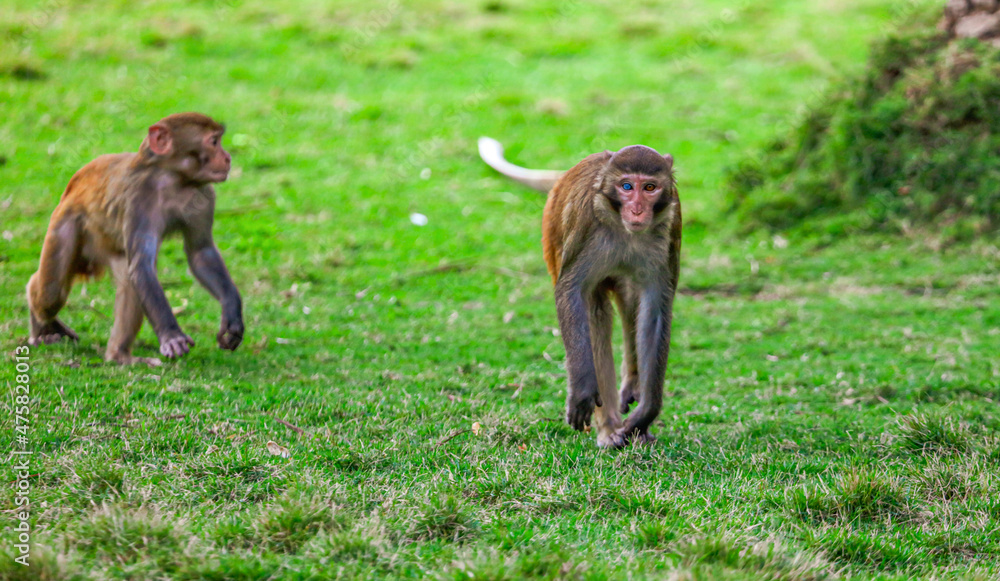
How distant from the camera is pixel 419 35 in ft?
70.1

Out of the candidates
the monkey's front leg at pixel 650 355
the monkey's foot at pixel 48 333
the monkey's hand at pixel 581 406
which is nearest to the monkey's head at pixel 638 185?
the monkey's front leg at pixel 650 355

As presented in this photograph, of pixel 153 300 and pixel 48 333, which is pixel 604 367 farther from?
pixel 48 333

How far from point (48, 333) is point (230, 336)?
149 cm

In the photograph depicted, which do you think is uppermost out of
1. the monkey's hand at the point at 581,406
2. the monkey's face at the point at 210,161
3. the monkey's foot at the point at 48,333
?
the monkey's face at the point at 210,161

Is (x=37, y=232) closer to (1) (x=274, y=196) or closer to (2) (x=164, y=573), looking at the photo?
(1) (x=274, y=196)

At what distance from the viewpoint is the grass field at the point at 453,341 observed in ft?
14.5

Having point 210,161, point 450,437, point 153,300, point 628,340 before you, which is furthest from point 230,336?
point 628,340

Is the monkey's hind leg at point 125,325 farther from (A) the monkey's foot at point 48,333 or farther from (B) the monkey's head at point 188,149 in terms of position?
(B) the monkey's head at point 188,149

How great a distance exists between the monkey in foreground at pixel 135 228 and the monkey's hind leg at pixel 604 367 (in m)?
3.09

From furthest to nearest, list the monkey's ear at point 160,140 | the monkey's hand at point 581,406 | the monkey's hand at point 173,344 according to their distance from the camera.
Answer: the monkey's ear at point 160,140 → the monkey's hand at point 173,344 → the monkey's hand at point 581,406

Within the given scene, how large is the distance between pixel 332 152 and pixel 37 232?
528cm

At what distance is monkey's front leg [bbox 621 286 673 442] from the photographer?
6020 mm

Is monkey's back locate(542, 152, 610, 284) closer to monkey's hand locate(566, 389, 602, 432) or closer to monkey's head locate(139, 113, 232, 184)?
monkey's hand locate(566, 389, 602, 432)

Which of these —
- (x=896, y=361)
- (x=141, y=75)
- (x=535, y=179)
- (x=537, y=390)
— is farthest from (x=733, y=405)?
(x=141, y=75)
